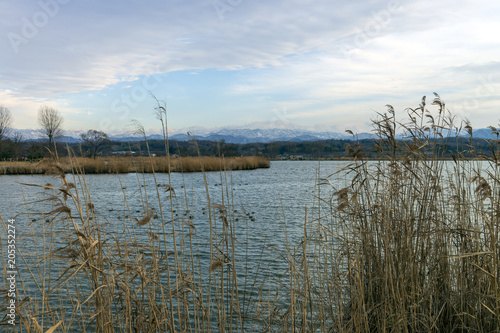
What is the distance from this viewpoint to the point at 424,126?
3727 mm

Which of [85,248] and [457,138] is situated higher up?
[457,138]

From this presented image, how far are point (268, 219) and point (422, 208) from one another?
8.22 m

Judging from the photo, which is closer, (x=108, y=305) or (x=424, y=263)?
(x=108, y=305)

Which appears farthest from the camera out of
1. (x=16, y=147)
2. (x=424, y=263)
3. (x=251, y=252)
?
(x=16, y=147)

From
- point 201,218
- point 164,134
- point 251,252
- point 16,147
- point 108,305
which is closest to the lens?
point 108,305

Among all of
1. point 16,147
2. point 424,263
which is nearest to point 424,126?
point 424,263

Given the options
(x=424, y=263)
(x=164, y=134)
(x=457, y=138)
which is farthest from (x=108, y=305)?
(x=457, y=138)

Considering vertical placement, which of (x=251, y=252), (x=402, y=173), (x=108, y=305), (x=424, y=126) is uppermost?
(x=424, y=126)

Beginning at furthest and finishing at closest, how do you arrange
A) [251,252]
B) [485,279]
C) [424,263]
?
[251,252]
[424,263]
[485,279]

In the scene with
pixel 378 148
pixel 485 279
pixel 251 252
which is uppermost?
pixel 378 148

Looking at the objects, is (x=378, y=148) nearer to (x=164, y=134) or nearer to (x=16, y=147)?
(x=164, y=134)

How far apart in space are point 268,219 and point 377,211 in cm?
814

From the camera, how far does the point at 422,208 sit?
11.1 feet

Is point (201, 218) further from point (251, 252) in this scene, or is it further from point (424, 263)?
point (424, 263)
